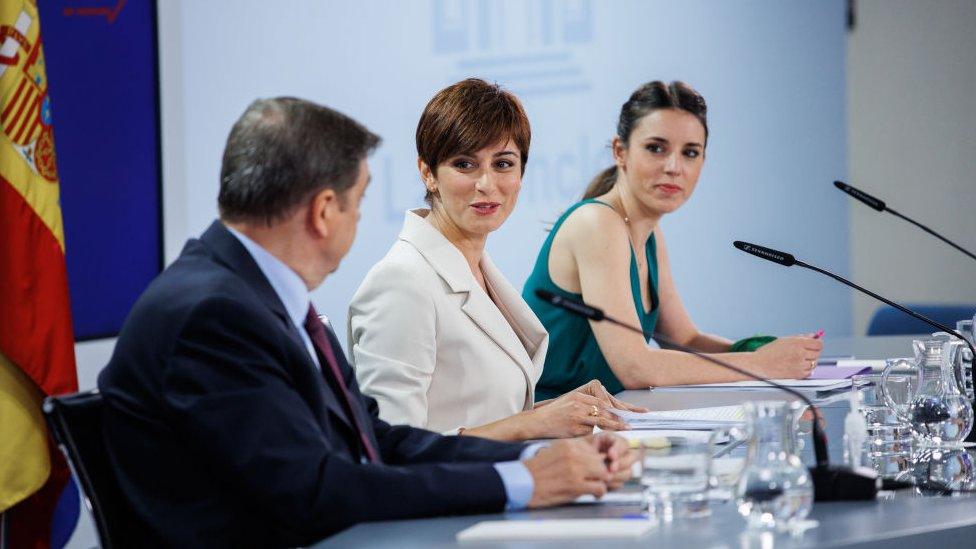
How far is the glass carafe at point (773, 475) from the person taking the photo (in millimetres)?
1362

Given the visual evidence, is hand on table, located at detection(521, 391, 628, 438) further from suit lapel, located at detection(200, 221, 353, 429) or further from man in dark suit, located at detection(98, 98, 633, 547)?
suit lapel, located at detection(200, 221, 353, 429)

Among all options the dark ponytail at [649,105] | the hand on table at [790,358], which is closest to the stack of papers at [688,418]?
the hand on table at [790,358]

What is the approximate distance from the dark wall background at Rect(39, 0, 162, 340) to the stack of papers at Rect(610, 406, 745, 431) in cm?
238

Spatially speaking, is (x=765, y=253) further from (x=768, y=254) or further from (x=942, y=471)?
(x=942, y=471)

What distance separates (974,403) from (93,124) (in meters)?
3.05

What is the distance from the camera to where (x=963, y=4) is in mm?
5875

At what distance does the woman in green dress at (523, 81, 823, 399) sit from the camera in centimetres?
299

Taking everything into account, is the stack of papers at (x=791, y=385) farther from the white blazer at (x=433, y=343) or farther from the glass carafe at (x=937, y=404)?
the glass carafe at (x=937, y=404)

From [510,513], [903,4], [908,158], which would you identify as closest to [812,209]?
[908,158]

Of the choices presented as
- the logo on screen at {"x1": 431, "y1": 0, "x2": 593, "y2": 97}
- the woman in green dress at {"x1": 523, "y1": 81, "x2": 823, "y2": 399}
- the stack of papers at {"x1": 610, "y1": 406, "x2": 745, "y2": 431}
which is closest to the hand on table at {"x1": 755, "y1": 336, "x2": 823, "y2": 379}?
the woman in green dress at {"x1": 523, "y1": 81, "x2": 823, "y2": 399}

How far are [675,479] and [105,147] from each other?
3.19 m

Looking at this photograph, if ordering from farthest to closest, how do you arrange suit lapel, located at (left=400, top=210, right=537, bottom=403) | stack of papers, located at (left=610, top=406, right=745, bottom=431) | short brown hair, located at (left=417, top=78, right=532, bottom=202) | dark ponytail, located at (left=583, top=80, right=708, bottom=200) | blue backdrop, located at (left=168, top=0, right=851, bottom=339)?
1. blue backdrop, located at (left=168, top=0, right=851, bottom=339)
2. dark ponytail, located at (left=583, top=80, right=708, bottom=200)
3. short brown hair, located at (left=417, top=78, right=532, bottom=202)
4. suit lapel, located at (left=400, top=210, right=537, bottom=403)
5. stack of papers, located at (left=610, top=406, right=745, bottom=431)

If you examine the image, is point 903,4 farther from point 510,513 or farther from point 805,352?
point 510,513

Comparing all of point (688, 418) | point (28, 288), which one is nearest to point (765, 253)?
point (688, 418)
